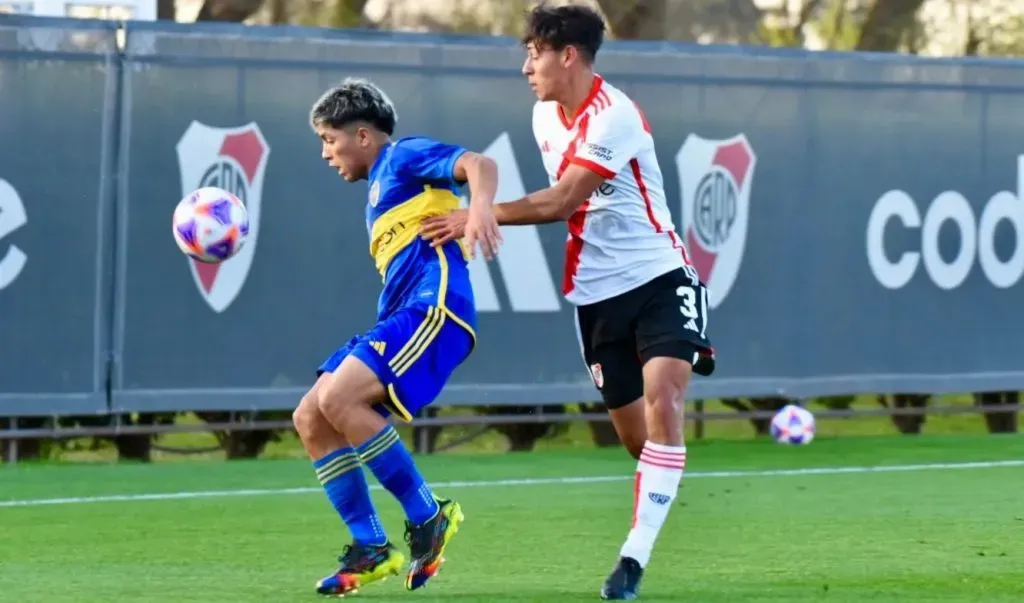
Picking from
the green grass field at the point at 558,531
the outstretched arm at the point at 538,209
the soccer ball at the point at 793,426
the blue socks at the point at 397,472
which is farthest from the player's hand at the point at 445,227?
the soccer ball at the point at 793,426

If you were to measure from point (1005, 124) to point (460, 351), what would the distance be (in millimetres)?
9871

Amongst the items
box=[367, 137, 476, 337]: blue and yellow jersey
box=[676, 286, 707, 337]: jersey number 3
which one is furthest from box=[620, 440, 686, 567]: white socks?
box=[367, 137, 476, 337]: blue and yellow jersey

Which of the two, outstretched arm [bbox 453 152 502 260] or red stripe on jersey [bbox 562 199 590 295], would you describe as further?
red stripe on jersey [bbox 562 199 590 295]

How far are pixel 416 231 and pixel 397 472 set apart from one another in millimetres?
868

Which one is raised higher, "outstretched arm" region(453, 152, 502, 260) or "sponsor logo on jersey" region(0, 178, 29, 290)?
"outstretched arm" region(453, 152, 502, 260)

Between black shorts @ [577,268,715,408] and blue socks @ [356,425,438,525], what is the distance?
0.91 metres

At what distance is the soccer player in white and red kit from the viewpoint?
7.51 m

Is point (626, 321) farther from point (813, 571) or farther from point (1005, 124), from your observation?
point (1005, 124)

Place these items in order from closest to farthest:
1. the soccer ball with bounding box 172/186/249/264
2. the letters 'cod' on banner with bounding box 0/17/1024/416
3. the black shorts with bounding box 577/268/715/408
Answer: the black shorts with bounding box 577/268/715/408 → the soccer ball with bounding box 172/186/249/264 → the letters 'cod' on banner with bounding box 0/17/1024/416

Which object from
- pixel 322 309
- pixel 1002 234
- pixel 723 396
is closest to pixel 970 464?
pixel 723 396

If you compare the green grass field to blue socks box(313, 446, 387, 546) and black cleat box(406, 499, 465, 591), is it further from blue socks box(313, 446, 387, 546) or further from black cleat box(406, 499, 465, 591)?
blue socks box(313, 446, 387, 546)

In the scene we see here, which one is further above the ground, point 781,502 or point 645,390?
point 645,390

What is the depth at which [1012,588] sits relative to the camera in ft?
24.6

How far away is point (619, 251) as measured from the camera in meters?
7.77
